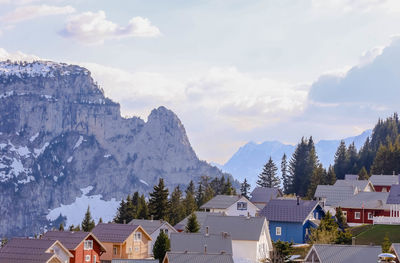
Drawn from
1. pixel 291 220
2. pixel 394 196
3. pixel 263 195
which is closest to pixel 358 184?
pixel 394 196

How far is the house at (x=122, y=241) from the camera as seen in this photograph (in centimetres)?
8438

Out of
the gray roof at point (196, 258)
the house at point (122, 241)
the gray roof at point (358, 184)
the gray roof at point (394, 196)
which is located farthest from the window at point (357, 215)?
the gray roof at point (196, 258)

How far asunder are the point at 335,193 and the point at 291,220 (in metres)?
26.1

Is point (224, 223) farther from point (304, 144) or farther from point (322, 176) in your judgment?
point (304, 144)

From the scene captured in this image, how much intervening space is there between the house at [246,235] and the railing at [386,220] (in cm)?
1684

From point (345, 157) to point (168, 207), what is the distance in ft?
261

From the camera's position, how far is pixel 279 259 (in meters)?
67.2

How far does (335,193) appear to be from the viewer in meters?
110

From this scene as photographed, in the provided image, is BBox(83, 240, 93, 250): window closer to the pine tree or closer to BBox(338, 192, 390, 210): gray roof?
BBox(338, 192, 390, 210): gray roof

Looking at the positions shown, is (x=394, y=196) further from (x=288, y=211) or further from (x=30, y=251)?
(x=30, y=251)

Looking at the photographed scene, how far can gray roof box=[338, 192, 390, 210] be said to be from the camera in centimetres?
9368

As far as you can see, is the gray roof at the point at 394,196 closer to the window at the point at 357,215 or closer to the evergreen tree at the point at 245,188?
the window at the point at 357,215

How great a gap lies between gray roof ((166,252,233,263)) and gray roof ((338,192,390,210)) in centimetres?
4077

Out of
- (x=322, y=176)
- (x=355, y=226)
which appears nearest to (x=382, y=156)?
(x=322, y=176)
